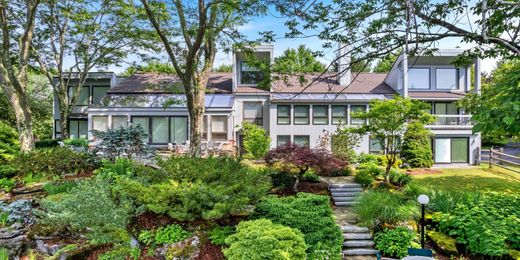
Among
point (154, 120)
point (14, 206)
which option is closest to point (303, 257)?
point (14, 206)

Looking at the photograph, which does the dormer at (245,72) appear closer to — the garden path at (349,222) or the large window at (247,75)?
the large window at (247,75)

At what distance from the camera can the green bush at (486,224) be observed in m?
6.97

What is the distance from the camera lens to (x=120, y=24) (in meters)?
21.3

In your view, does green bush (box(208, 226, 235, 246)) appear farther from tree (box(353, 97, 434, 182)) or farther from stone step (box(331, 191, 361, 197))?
tree (box(353, 97, 434, 182))

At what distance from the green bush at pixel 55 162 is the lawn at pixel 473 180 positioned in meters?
15.3

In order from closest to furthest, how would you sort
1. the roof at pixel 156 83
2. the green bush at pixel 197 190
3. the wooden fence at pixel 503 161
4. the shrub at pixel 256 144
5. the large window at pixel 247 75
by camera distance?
the green bush at pixel 197 190 < the wooden fence at pixel 503 161 < the shrub at pixel 256 144 < the roof at pixel 156 83 < the large window at pixel 247 75

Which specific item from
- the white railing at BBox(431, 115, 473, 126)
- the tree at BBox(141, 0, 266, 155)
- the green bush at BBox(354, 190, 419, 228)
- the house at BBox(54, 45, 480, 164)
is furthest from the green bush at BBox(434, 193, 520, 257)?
the white railing at BBox(431, 115, 473, 126)

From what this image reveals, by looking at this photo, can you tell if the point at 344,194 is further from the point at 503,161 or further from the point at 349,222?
the point at 503,161

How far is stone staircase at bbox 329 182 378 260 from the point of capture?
25.5 ft

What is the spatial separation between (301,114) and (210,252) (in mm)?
16542

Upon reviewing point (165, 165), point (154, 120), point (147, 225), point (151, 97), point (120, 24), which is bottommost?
point (147, 225)

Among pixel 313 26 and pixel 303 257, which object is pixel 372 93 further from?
pixel 303 257

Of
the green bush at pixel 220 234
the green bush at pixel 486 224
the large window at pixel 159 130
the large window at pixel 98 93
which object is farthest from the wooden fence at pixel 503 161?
the large window at pixel 98 93

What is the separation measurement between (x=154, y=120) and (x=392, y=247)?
62.5ft
